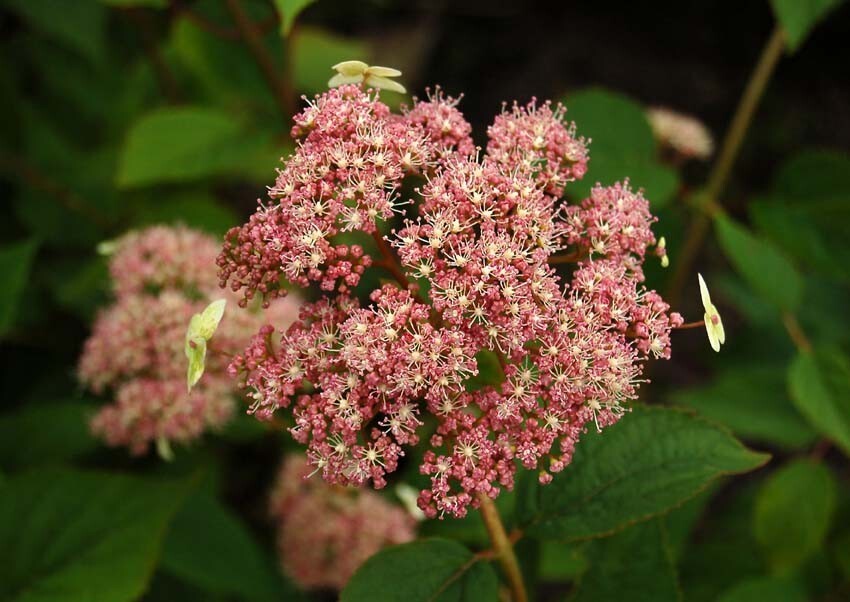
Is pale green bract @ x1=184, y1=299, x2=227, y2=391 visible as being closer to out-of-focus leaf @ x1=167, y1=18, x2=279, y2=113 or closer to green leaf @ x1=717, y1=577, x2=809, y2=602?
out-of-focus leaf @ x1=167, y1=18, x2=279, y2=113

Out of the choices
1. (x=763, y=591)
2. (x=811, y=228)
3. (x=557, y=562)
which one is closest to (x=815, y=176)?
(x=811, y=228)

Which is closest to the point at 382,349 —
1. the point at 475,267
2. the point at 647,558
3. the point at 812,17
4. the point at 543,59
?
the point at 475,267

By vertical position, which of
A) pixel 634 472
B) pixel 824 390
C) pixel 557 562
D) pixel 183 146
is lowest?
pixel 557 562

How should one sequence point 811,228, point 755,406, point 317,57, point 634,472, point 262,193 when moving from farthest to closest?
point 262,193, point 317,57, point 755,406, point 811,228, point 634,472

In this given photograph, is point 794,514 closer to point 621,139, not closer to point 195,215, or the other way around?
point 621,139

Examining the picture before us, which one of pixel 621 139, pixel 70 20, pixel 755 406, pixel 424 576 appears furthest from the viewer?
pixel 70 20

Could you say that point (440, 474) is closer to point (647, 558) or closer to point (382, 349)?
point (382, 349)

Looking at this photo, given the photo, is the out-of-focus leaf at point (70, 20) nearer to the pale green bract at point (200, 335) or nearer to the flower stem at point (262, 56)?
the flower stem at point (262, 56)

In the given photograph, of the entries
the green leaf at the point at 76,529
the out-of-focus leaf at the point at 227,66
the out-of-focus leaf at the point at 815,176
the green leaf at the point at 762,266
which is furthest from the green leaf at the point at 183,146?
the out-of-focus leaf at the point at 815,176
